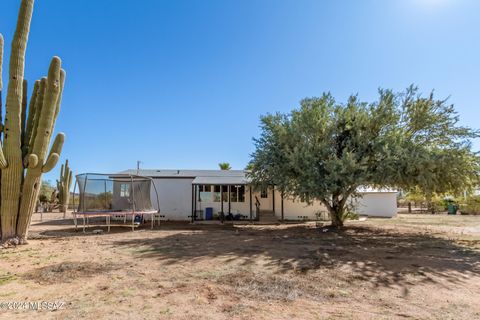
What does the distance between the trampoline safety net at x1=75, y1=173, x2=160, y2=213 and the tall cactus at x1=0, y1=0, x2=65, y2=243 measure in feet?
13.0

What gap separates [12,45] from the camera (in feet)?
29.0

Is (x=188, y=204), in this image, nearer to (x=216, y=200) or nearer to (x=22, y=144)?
(x=216, y=200)

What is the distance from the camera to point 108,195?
15180 millimetres

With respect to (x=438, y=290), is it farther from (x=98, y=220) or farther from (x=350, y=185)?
(x=98, y=220)

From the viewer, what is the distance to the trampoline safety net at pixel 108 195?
45.0 ft

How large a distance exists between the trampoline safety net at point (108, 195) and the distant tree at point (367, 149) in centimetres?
649

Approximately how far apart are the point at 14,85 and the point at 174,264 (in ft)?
25.4

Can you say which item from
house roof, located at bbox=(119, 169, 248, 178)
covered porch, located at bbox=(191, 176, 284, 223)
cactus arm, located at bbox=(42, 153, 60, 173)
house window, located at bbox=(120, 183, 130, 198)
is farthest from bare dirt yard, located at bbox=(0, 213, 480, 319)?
house roof, located at bbox=(119, 169, 248, 178)

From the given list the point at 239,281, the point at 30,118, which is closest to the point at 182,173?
the point at 30,118

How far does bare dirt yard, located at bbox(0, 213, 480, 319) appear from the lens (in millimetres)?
4043

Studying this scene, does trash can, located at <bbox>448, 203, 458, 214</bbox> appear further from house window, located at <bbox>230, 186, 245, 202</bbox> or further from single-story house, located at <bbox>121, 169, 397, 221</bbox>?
house window, located at <bbox>230, 186, 245, 202</bbox>

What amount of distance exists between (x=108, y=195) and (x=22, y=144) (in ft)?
19.9

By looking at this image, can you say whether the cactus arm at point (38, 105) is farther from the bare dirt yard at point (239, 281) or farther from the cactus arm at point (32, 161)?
the bare dirt yard at point (239, 281)

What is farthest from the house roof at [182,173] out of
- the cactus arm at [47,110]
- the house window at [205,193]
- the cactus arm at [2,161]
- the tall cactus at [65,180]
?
the cactus arm at [2,161]
